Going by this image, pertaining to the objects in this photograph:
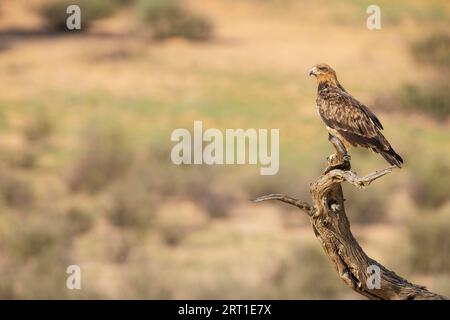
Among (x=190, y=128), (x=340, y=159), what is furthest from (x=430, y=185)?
(x=340, y=159)

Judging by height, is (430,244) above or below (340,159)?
above

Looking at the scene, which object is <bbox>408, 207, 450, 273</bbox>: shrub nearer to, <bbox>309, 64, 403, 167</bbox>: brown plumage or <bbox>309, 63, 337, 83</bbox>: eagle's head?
<bbox>309, 63, 337, 83</bbox>: eagle's head

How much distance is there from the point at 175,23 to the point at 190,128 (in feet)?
30.8

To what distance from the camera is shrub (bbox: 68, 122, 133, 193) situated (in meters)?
25.2

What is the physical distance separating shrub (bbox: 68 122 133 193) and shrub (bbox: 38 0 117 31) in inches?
343

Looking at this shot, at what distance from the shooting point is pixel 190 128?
89.4 ft

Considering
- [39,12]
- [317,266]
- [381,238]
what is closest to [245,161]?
[381,238]

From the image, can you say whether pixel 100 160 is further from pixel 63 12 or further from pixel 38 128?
pixel 63 12

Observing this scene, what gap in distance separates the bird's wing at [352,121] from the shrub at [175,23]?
2539 centimetres

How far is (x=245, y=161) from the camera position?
2503 centimetres

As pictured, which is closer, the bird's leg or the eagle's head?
the bird's leg

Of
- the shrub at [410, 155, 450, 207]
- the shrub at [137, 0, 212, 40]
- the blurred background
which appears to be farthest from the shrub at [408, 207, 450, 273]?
the shrub at [137, 0, 212, 40]

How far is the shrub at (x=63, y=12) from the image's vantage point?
1390 inches
